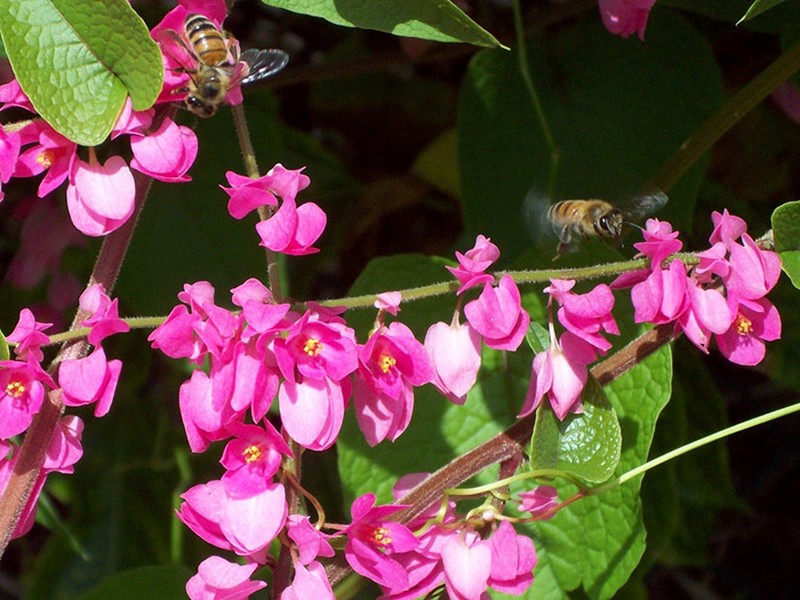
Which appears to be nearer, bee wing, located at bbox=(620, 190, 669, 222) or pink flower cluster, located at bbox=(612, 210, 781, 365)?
pink flower cluster, located at bbox=(612, 210, 781, 365)

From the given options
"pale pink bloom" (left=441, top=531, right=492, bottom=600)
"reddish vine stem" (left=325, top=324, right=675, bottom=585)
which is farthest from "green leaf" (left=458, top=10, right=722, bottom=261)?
"pale pink bloom" (left=441, top=531, right=492, bottom=600)

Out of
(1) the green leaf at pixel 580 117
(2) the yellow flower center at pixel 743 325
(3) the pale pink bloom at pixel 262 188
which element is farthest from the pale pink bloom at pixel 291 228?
(1) the green leaf at pixel 580 117

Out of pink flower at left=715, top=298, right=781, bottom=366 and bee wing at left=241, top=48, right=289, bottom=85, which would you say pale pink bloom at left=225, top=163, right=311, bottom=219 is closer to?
bee wing at left=241, top=48, right=289, bottom=85

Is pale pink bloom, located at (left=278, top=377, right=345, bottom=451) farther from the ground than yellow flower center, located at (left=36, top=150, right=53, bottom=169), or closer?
closer

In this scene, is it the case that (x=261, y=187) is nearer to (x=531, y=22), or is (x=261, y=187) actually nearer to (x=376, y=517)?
(x=376, y=517)

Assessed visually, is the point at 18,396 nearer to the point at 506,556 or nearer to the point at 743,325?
the point at 506,556

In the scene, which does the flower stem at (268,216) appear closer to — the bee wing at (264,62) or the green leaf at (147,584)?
the bee wing at (264,62)
